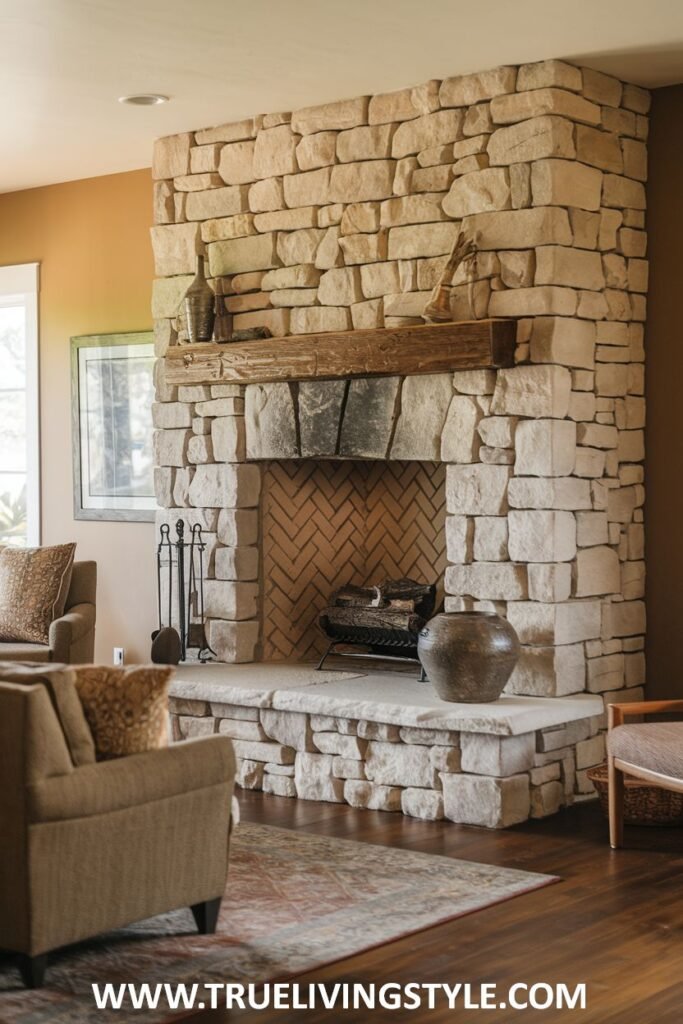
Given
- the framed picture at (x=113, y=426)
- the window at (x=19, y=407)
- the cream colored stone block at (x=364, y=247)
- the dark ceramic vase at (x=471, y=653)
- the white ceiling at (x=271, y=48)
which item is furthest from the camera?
the window at (x=19, y=407)

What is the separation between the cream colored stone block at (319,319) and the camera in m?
6.25

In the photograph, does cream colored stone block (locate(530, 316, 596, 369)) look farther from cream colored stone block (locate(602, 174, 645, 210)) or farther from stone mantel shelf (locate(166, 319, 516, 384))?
cream colored stone block (locate(602, 174, 645, 210))

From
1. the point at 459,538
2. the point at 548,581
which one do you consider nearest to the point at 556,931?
the point at 548,581

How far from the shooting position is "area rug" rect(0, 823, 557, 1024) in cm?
371

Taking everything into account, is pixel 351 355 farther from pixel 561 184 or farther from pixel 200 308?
pixel 561 184

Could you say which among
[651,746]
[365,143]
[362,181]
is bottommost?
[651,746]

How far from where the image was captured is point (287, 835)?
5281 mm

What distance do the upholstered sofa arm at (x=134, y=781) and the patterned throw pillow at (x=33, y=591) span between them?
9.60 ft

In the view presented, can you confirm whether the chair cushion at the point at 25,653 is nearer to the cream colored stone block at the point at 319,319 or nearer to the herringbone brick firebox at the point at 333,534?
the herringbone brick firebox at the point at 333,534

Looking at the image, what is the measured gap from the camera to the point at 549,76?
5.58m

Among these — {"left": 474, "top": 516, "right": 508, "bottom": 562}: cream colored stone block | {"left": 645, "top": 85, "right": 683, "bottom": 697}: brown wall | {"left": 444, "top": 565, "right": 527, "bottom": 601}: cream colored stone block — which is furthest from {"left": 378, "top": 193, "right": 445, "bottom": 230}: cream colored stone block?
{"left": 444, "top": 565, "right": 527, "bottom": 601}: cream colored stone block

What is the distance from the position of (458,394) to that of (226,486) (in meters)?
1.34

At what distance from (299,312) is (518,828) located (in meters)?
2.47

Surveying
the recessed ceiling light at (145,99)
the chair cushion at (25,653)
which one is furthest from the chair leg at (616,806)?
the recessed ceiling light at (145,99)
